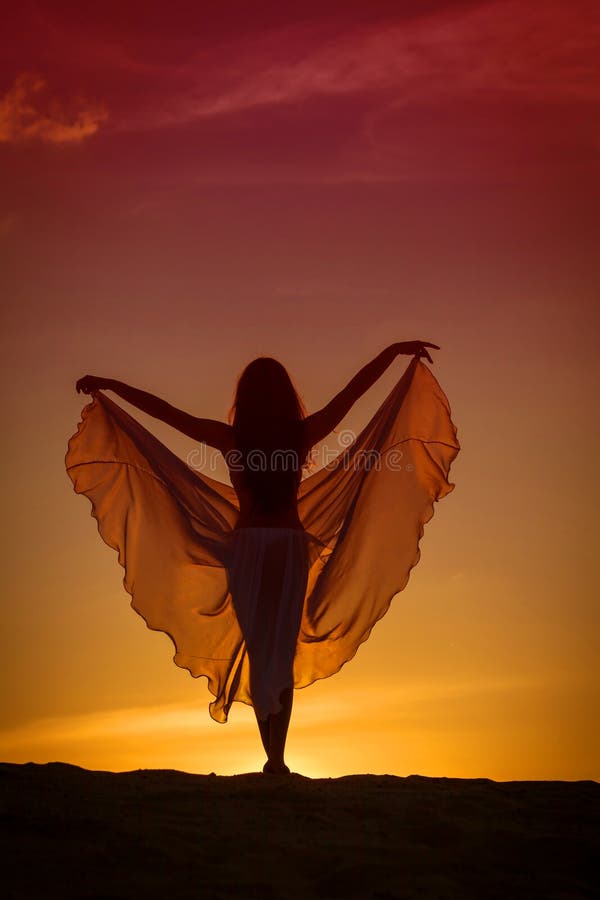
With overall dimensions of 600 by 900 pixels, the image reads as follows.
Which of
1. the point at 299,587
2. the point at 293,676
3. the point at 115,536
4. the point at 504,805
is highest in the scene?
the point at 115,536

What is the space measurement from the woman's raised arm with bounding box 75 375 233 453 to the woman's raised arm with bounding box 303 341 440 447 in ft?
1.87

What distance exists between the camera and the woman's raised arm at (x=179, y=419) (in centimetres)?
819

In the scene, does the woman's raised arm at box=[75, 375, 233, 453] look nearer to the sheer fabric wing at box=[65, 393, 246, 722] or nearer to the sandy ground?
the sheer fabric wing at box=[65, 393, 246, 722]

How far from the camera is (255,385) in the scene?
810 centimetres

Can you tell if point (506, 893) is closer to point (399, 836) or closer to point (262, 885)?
point (399, 836)

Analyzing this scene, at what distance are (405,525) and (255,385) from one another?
159 cm

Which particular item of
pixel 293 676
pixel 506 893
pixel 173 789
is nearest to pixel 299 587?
pixel 293 676

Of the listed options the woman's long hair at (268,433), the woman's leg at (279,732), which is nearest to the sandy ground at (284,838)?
the woman's leg at (279,732)

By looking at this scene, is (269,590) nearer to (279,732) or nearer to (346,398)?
(279,732)

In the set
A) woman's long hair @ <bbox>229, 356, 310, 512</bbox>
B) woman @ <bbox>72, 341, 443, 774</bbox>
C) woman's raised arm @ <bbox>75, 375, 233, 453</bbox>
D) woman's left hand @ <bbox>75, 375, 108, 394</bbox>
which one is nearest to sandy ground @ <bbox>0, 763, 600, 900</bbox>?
woman @ <bbox>72, 341, 443, 774</bbox>

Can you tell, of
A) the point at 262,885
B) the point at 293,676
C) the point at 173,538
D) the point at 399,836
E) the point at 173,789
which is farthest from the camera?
the point at 173,538

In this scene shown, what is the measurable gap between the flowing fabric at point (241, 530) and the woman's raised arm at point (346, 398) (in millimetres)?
567

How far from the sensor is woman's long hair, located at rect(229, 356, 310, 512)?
7.96 meters

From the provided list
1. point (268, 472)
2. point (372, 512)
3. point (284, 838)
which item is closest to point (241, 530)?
point (268, 472)
